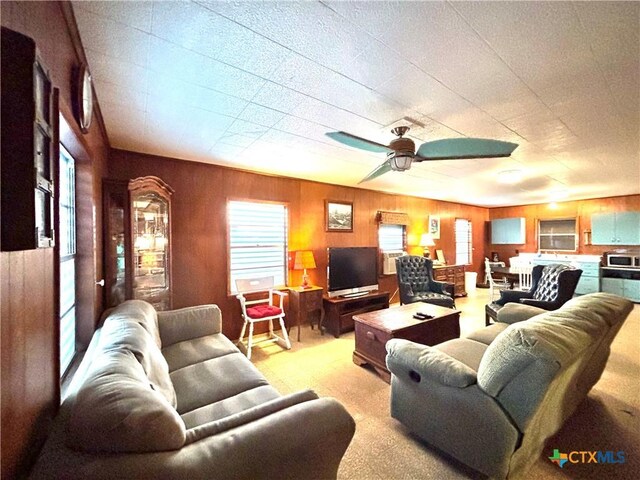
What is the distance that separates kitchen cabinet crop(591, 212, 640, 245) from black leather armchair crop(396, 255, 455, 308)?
451 cm

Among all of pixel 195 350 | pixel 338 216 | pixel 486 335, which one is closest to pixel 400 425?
pixel 486 335

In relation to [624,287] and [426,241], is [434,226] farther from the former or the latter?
[624,287]

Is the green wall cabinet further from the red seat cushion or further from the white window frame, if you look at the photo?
the white window frame

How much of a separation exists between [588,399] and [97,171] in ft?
14.6

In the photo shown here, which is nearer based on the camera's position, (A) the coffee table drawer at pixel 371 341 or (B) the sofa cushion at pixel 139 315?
(B) the sofa cushion at pixel 139 315

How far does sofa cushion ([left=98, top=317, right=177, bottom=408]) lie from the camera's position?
132 centimetres

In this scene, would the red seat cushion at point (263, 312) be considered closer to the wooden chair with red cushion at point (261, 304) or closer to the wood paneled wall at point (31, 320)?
the wooden chair with red cushion at point (261, 304)

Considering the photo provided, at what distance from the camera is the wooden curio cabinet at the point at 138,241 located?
242 cm

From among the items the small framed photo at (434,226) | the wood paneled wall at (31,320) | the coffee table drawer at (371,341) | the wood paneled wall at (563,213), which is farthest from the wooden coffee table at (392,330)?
the wood paneled wall at (563,213)

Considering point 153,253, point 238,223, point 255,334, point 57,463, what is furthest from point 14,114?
point 255,334

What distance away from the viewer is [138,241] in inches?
108

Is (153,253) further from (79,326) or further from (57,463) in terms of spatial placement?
(57,463)

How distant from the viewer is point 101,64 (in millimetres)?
1531

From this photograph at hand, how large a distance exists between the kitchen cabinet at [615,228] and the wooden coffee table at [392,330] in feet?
18.6
